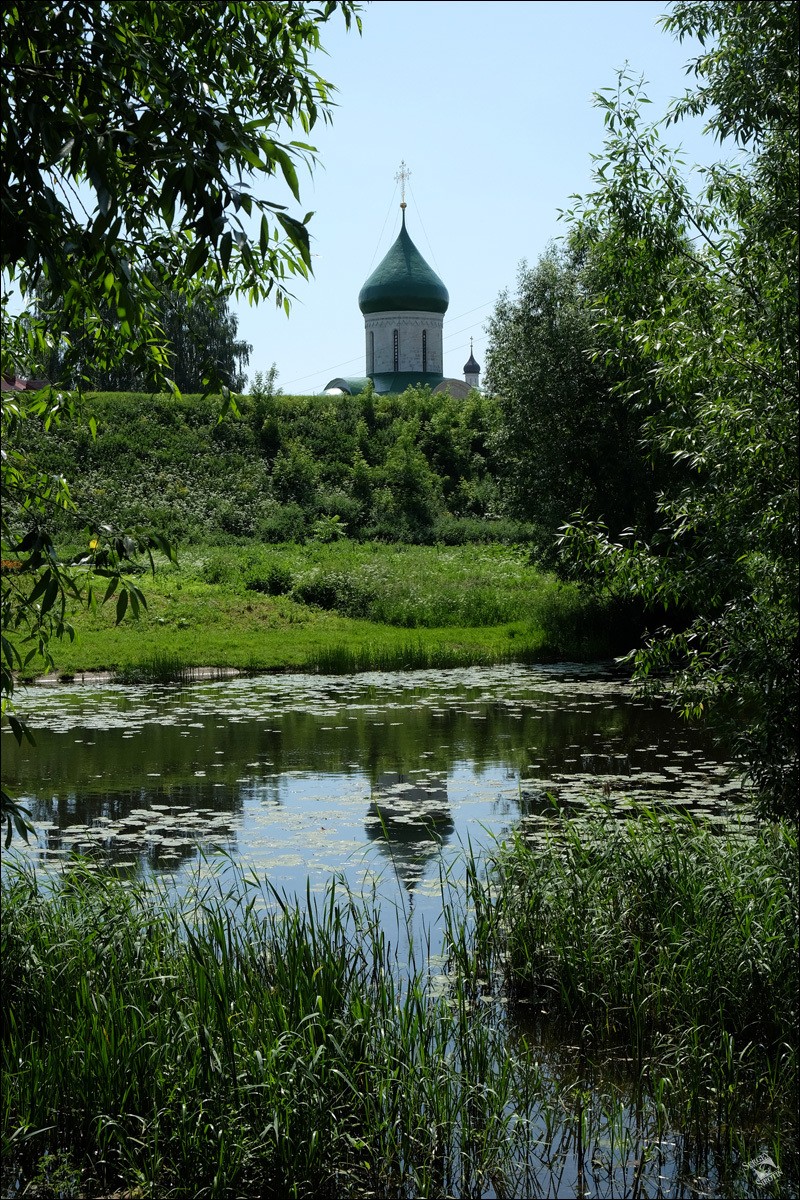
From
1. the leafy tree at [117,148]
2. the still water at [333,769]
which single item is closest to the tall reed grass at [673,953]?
the still water at [333,769]

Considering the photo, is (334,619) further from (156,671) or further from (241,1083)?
(241,1083)

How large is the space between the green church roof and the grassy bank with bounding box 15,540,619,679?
78.3 feet

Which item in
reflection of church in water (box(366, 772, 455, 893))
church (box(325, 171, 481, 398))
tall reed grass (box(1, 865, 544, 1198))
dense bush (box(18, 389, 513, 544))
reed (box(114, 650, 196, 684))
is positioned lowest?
reflection of church in water (box(366, 772, 455, 893))

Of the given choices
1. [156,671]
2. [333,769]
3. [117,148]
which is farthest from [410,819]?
[156,671]

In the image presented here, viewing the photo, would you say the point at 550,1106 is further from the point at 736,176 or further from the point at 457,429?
the point at 457,429

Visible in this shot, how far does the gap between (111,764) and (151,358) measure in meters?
7.57

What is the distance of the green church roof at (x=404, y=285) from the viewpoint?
155ft

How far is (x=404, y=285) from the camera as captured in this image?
154ft

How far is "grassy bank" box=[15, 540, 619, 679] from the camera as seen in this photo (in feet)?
60.8

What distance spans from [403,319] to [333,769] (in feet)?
127

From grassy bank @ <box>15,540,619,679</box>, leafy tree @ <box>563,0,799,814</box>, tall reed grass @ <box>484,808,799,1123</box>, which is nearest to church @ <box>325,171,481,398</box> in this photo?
grassy bank @ <box>15,540,619,679</box>

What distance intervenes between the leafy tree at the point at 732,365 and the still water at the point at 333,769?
0.73 metres

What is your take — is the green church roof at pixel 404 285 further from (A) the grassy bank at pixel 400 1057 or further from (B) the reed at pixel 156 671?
(A) the grassy bank at pixel 400 1057

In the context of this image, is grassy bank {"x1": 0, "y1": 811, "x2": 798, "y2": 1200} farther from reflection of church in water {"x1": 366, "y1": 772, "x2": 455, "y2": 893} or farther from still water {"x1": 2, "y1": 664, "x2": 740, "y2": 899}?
reflection of church in water {"x1": 366, "y1": 772, "x2": 455, "y2": 893}
